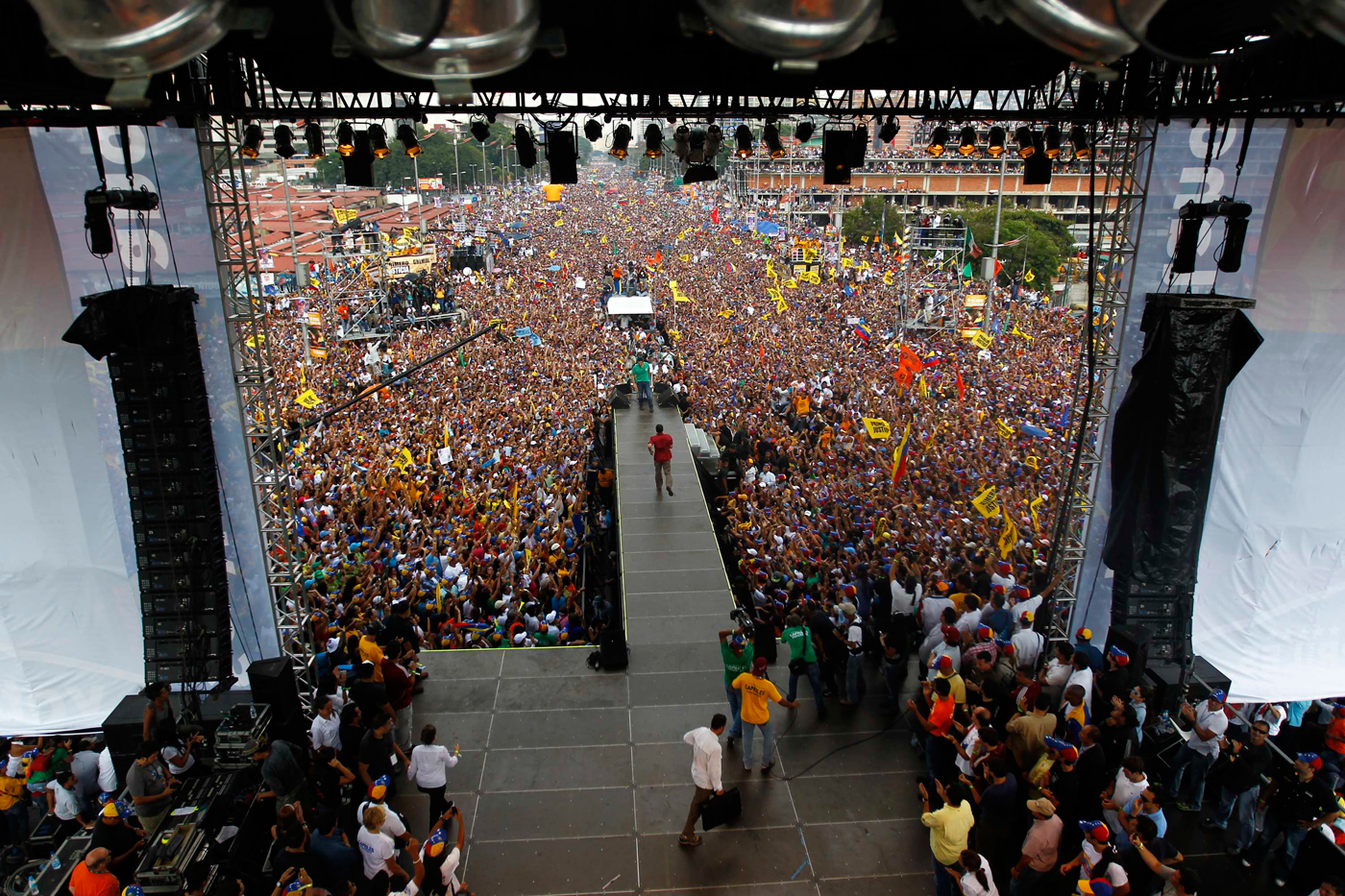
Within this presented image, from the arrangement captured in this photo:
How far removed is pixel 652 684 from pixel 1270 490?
6.20 m

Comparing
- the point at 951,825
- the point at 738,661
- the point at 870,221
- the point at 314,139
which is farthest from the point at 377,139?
the point at 870,221

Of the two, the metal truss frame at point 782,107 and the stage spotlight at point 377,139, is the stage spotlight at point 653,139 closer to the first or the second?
the metal truss frame at point 782,107

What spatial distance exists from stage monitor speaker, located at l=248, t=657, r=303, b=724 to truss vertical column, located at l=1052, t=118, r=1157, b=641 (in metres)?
7.27

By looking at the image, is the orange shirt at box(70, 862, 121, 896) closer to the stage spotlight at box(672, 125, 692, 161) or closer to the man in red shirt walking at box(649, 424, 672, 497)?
the stage spotlight at box(672, 125, 692, 161)

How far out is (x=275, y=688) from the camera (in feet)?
22.2

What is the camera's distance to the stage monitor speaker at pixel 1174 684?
6941 millimetres

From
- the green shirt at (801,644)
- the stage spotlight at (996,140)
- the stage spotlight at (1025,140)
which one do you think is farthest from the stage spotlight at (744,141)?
the green shirt at (801,644)

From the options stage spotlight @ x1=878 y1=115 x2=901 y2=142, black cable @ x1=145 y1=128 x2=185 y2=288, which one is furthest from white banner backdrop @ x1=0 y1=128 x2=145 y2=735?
stage spotlight @ x1=878 y1=115 x2=901 y2=142

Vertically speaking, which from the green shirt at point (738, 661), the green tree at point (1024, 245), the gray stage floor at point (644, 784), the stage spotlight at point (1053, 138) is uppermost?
the stage spotlight at point (1053, 138)

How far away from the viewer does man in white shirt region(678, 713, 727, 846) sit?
5.49 metres

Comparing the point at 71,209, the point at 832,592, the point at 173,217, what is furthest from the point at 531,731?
the point at 71,209

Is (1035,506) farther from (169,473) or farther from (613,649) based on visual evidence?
(169,473)

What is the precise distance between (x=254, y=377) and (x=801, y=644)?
17.7 feet

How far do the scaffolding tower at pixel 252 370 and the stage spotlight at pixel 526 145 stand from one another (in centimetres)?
274
